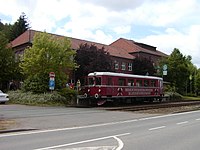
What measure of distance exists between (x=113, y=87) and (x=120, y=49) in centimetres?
5109

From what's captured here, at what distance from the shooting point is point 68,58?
38.5 metres

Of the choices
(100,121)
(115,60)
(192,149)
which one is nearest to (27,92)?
(100,121)

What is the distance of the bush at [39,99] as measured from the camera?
32.4m

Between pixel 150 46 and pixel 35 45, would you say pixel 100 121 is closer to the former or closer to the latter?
pixel 35 45

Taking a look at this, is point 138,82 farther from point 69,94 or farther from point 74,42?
point 74,42

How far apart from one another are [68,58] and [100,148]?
2898cm

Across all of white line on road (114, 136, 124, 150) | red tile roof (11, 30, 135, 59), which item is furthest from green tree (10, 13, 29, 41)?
white line on road (114, 136, 124, 150)

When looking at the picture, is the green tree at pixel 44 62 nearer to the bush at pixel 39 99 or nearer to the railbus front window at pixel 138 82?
the bush at pixel 39 99

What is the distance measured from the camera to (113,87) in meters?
34.1

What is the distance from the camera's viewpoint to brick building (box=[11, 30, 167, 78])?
6438cm

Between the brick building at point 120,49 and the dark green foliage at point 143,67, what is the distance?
6.49 feet

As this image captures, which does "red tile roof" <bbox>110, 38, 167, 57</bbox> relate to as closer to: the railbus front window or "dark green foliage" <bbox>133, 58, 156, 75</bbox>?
"dark green foliage" <bbox>133, 58, 156, 75</bbox>

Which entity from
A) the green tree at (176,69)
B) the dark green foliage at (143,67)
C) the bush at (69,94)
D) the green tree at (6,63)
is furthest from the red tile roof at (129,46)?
the bush at (69,94)

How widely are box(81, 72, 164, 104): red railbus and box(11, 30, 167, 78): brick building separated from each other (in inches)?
998
